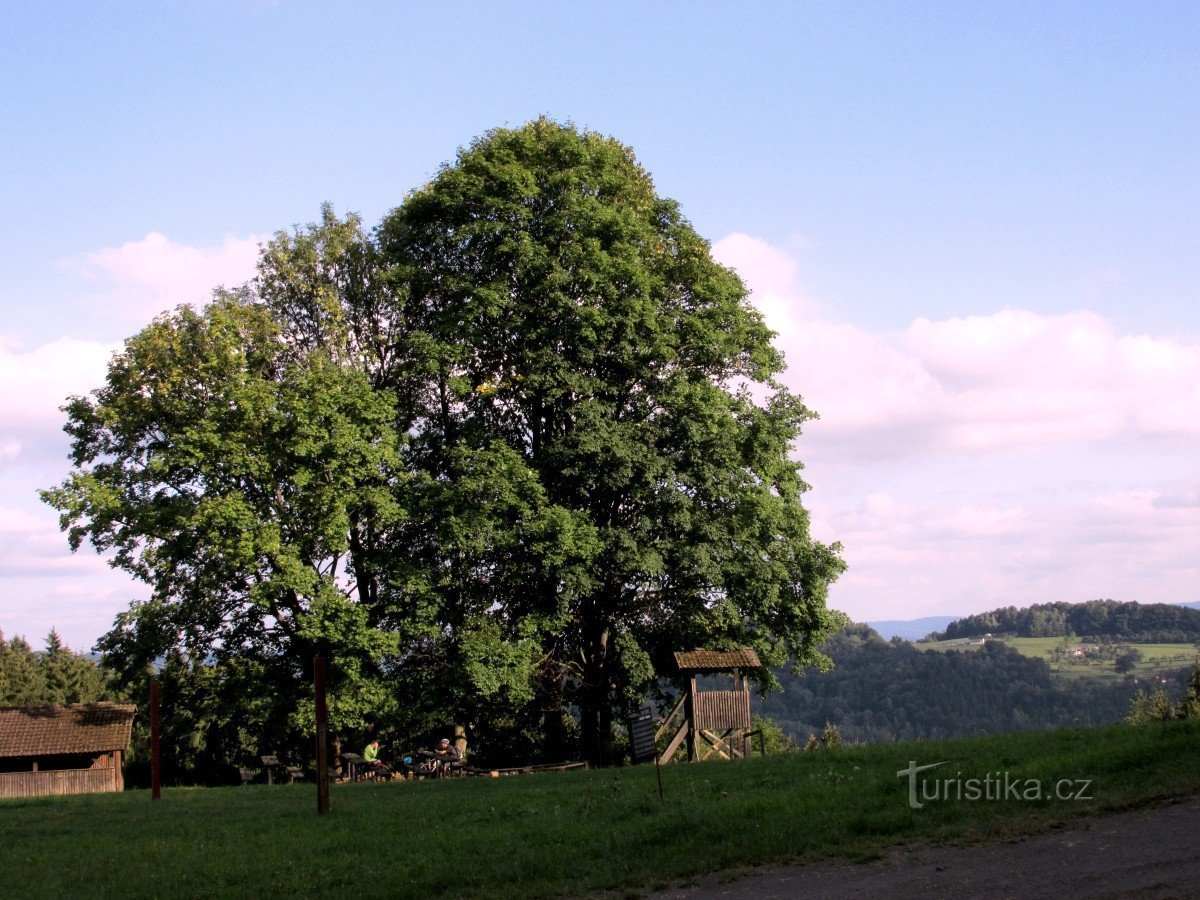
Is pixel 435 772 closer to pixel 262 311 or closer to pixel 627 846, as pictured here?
pixel 262 311

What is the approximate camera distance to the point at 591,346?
103ft

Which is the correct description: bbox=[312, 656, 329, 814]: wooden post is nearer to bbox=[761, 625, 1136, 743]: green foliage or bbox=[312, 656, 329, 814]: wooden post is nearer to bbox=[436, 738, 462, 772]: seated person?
bbox=[436, 738, 462, 772]: seated person

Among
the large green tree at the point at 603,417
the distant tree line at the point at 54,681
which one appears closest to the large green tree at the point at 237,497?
the large green tree at the point at 603,417

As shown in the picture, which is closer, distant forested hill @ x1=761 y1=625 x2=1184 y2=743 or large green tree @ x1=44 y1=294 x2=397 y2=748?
large green tree @ x1=44 y1=294 x2=397 y2=748

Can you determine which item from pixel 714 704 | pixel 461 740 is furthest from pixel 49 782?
pixel 714 704

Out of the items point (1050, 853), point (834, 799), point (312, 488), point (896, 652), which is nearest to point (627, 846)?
point (834, 799)

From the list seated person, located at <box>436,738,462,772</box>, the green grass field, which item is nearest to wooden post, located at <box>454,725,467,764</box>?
seated person, located at <box>436,738,462,772</box>

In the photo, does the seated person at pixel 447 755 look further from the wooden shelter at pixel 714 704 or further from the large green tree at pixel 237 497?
the wooden shelter at pixel 714 704

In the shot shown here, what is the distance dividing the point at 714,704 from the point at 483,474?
8861 mm

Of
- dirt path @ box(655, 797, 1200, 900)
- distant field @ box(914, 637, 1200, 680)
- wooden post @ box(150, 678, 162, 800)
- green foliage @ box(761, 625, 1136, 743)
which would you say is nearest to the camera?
dirt path @ box(655, 797, 1200, 900)

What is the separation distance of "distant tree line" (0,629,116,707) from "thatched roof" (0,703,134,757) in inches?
1118

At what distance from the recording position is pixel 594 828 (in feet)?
48.6

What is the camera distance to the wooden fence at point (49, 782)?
3772 centimetres

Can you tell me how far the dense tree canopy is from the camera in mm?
29656
